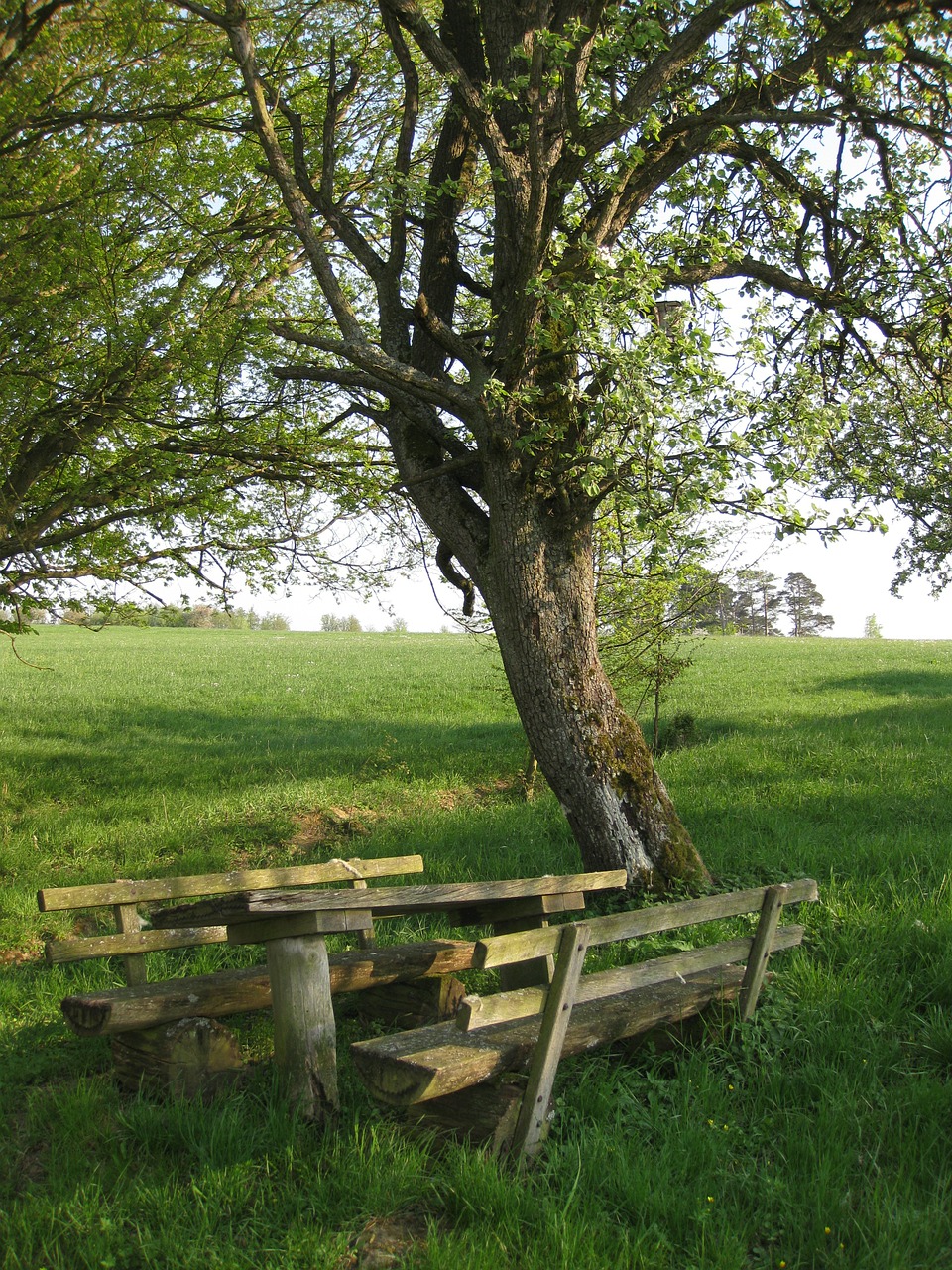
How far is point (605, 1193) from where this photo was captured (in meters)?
4.12

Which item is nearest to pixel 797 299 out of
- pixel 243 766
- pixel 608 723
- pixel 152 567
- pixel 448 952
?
pixel 608 723

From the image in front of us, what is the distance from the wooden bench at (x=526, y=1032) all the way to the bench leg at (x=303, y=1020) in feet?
1.67

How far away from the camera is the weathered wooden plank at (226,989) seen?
495cm

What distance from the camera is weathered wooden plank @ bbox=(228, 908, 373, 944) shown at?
482cm

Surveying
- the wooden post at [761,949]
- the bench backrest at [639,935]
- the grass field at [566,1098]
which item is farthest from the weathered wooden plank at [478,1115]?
the wooden post at [761,949]

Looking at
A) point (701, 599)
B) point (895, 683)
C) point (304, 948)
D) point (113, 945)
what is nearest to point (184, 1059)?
point (304, 948)

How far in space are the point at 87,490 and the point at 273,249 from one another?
369cm

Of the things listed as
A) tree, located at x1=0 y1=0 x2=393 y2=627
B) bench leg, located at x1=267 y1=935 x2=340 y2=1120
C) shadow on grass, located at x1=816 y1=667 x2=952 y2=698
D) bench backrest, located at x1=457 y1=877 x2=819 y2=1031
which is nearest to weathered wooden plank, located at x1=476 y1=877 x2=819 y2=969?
bench backrest, located at x1=457 y1=877 x2=819 y2=1031

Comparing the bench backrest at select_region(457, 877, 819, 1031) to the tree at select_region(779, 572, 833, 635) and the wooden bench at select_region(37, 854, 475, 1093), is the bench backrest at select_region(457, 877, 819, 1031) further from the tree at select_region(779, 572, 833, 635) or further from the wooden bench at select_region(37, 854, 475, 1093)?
the tree at select_region(779, 572, 833, 635)

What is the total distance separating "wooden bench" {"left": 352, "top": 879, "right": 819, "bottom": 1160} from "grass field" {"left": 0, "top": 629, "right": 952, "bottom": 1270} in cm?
22

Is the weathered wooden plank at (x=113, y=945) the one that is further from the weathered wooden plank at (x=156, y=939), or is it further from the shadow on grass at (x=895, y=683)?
the shadow on grass at (x=895, y=683)

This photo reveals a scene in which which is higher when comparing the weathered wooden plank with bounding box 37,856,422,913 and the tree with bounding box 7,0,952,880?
the tree with bounding box 7,0,952,880

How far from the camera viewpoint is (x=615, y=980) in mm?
4637

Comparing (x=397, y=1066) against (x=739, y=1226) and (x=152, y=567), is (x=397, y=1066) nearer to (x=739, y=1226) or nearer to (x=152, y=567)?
(x=739, y=1226)
